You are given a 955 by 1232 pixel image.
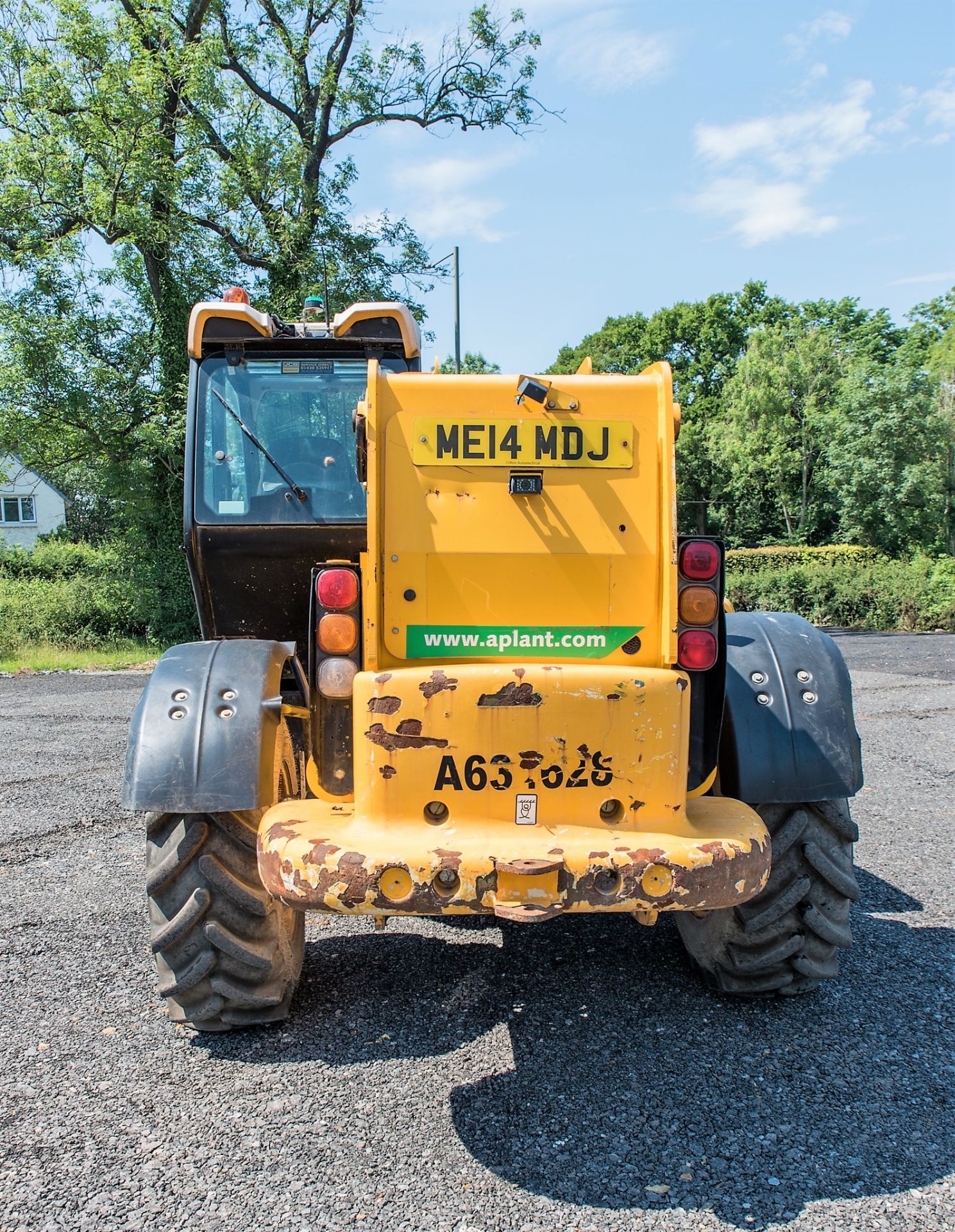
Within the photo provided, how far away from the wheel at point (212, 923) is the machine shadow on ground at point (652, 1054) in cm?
17

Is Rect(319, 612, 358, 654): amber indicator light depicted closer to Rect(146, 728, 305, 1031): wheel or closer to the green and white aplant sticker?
the green and white aplant sticker

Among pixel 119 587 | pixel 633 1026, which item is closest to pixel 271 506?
pixel 633 1026

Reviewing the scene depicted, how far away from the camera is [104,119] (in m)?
17.8

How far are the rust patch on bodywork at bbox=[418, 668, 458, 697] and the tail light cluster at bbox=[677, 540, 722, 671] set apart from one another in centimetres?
84

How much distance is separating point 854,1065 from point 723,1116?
590mm

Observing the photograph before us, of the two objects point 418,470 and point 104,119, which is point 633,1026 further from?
point 104,119

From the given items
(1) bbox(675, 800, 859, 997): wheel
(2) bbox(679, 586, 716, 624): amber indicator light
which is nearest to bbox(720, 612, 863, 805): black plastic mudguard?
(1) bbox(675, 800, 859, 997): wheel

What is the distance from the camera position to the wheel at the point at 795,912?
11.4 feet

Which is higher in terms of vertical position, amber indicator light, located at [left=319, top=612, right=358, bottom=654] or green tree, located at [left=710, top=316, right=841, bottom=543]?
green tree, located at [left=710, top=316, right=841, bottom=543]

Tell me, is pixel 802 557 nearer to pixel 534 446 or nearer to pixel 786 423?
pixel 786 423

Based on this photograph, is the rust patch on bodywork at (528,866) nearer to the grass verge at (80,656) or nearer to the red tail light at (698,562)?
the red tail light at (698,562)

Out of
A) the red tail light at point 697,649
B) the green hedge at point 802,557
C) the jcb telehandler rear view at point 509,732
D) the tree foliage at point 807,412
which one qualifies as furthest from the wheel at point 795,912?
the green hedge at point 802,557

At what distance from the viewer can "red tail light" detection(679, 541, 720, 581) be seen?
10.8 ft

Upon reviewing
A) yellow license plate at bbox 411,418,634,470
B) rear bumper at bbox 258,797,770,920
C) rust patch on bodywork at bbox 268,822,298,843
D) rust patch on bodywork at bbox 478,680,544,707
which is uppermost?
yellow license plate at bbox 411,418,634,470
